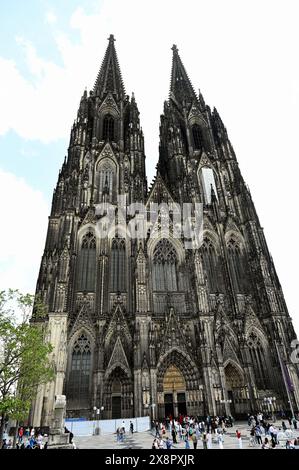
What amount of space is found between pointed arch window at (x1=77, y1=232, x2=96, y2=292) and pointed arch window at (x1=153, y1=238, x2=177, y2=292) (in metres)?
5.97

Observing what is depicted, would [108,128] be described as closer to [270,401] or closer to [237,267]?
[237,267]

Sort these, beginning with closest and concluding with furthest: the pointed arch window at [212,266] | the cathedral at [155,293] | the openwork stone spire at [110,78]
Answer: the cathedral at [155,293]
the pointed arch window at [212,266]
the openwork stone spire at [110,78]

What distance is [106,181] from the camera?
3431cm

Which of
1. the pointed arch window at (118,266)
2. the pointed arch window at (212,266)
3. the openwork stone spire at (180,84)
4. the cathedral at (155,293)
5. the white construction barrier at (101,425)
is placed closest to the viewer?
the white construction barrier at (101,425)

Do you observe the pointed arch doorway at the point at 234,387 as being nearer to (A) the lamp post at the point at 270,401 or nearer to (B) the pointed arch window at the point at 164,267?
(A) the lamp post at the point at 270,401

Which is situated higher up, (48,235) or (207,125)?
(207,125)

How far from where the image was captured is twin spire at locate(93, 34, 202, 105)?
145 ft

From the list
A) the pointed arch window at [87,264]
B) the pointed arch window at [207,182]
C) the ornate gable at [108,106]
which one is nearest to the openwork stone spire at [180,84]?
the ornate gable at [108,106]

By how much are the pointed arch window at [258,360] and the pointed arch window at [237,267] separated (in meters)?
4.69

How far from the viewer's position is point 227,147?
4069 cm

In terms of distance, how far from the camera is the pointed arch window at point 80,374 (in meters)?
22.9
